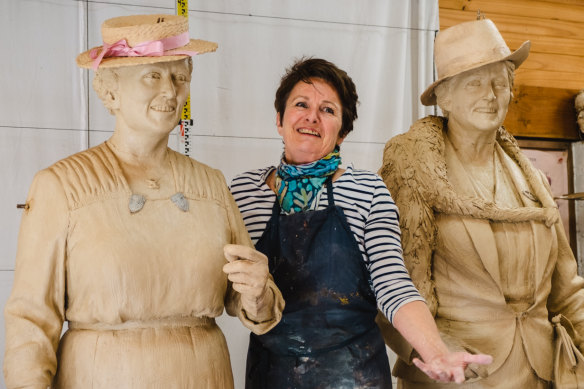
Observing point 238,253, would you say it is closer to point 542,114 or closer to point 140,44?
point 140,44

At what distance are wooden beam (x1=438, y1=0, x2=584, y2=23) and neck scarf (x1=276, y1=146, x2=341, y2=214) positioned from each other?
2067 mm

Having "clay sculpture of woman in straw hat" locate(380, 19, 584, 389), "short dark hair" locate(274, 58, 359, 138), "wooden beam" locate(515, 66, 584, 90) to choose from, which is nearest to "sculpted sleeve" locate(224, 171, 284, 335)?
"short dark hair" locate(274, 58, 359, 138)

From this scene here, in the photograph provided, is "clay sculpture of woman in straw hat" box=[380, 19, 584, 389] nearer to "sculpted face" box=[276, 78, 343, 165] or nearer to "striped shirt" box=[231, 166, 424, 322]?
"striped shirt" box=[231, 166, 424, 322]

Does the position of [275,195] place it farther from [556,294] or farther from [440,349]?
[556,294]

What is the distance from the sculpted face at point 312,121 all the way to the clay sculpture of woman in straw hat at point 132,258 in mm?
499

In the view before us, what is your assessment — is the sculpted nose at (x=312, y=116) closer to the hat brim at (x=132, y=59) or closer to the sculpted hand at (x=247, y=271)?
the hat brim at (x=132, y=59)

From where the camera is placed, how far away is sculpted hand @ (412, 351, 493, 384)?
187 cm

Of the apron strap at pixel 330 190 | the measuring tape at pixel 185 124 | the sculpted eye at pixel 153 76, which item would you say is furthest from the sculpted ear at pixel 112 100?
the measuring tape at pixel 185 124

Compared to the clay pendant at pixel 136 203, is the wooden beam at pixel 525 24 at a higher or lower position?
higher

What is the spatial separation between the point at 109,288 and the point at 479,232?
1.46 meters

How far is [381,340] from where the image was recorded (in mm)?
2318

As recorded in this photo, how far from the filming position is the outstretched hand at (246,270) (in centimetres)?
170

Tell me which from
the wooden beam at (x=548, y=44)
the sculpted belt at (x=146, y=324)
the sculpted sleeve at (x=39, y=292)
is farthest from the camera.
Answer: the wooden beam at (x=548, y=44)

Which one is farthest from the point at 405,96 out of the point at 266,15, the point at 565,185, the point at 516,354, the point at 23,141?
the point at 23,141
